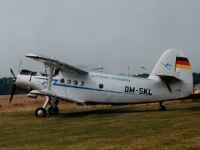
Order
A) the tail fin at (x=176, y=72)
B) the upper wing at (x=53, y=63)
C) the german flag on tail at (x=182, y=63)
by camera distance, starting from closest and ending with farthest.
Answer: the upper wing at (x=53, y=63) → the tail fin at (x=176, y=72) → the german flag on tail at (x=182, y=63)

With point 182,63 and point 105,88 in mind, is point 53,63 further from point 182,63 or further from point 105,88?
point 182,63

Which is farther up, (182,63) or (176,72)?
(182,63)

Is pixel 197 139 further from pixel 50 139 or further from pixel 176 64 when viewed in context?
pixel 176 64

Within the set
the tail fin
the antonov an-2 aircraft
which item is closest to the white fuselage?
the antonov an-2 aircraft

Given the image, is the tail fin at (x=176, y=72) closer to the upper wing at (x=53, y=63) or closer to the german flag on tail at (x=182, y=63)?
the german flag on tail at (x=182, y=63)

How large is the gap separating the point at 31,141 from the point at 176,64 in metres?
11.0

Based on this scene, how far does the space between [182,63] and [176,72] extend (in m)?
0.63

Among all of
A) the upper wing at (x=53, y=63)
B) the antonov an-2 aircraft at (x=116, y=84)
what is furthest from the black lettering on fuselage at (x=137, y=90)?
the upper wing at (x=53, y=63)

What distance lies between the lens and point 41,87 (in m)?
17.5

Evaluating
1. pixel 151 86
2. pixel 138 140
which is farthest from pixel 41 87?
pixel 138 140

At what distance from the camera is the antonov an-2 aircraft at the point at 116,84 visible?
17.1 m

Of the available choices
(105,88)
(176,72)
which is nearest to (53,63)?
(105,88)

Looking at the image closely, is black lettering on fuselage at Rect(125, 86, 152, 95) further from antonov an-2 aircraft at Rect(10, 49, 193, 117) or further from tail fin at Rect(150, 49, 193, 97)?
tail fin at Rect(150, 49, 193, 97)

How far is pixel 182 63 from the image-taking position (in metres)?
17.3
